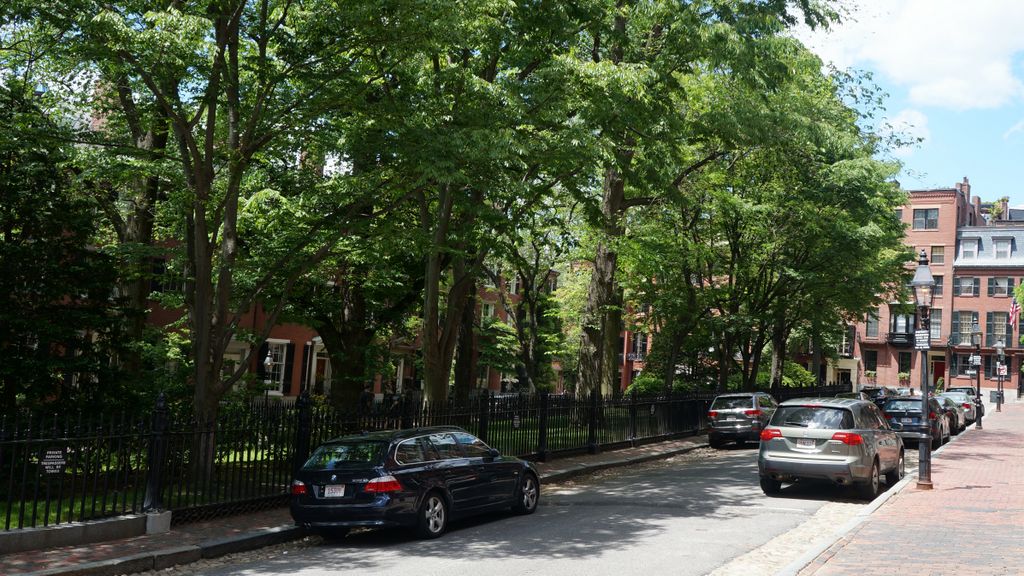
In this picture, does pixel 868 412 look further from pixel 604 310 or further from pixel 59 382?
pixel 59 382

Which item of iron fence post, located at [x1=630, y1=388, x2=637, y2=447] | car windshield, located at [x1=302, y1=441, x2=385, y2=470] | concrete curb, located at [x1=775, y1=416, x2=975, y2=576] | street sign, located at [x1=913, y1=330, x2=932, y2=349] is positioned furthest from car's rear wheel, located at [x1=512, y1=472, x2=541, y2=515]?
iron fence post, located at [x1=630, y1=388, x2=637, y2=447]

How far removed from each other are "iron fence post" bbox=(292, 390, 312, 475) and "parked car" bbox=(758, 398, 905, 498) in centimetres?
736

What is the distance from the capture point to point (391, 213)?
17.0 metres

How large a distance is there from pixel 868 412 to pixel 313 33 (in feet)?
36.4

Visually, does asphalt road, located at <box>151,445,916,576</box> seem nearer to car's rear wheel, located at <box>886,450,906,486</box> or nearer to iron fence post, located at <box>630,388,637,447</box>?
car's rear wheel, located at <box>886,450,906,486</box>

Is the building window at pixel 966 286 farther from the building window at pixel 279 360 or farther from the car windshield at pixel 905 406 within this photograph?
the building window at pixel 279 360

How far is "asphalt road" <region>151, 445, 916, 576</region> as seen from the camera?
9.52 meters

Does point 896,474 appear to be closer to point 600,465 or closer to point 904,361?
point 600,465

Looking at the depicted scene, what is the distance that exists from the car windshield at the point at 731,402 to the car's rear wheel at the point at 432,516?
15406 mm

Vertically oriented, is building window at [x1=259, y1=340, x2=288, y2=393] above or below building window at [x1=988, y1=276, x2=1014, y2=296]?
below

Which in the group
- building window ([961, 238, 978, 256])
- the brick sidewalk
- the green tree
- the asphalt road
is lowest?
the asphalt road

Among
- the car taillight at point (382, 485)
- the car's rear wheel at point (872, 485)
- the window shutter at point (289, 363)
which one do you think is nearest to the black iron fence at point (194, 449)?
the car taillight at point (382, 485)

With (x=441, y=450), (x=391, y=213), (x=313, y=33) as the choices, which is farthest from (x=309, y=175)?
(x=441, y=450)

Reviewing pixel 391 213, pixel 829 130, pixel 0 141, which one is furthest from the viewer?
pixel 829 130
